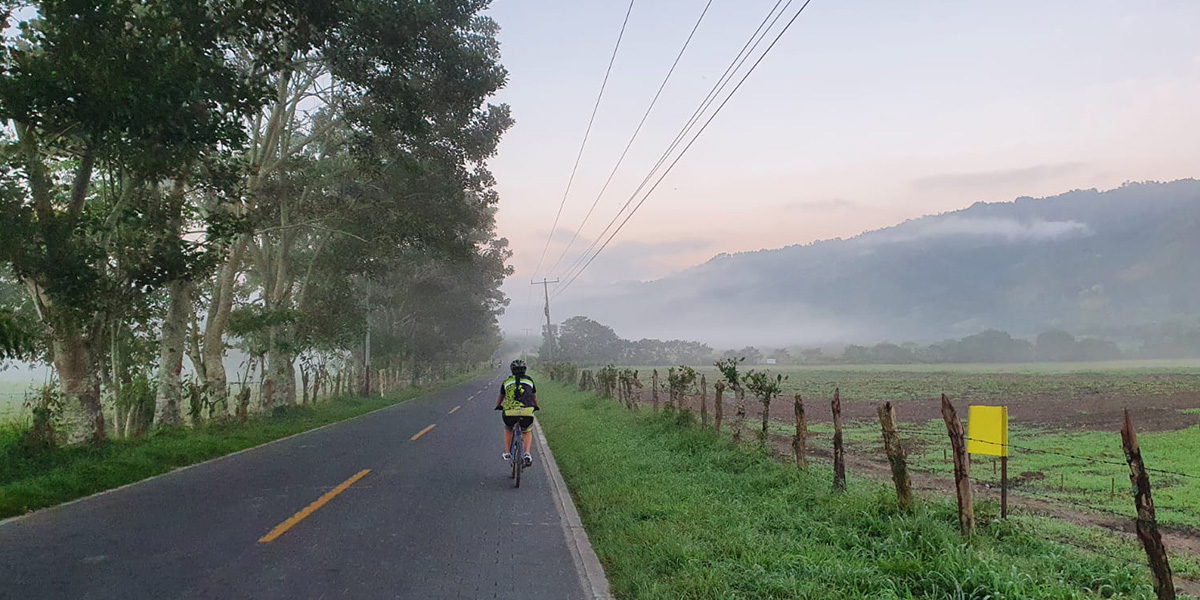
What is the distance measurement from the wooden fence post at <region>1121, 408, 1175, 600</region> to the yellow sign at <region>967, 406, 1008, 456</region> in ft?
9.60

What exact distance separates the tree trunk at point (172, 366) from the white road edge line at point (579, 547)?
10.7m

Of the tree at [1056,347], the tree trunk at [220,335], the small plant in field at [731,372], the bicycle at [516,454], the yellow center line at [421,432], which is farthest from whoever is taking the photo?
the tree at [1056,347]

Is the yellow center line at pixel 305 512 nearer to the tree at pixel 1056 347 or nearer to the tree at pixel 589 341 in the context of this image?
the tree at pixel 589 341

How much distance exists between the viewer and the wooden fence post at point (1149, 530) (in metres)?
4.70

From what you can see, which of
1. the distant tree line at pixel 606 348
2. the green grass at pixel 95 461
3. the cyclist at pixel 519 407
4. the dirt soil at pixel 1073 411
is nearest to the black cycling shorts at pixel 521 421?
the cyclist at pixel 519 407

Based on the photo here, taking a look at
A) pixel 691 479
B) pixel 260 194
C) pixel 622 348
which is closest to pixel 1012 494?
pixel 691 479

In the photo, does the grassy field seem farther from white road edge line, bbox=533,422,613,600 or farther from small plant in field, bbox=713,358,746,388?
small plant in field, bbox=713,358,746,388

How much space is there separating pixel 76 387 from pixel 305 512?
6.94m

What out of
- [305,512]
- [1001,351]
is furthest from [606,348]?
[305,512]

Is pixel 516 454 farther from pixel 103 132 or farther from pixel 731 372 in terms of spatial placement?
pixel 103 132

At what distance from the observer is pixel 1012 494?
11938 millimetres

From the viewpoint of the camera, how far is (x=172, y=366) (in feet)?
55.0

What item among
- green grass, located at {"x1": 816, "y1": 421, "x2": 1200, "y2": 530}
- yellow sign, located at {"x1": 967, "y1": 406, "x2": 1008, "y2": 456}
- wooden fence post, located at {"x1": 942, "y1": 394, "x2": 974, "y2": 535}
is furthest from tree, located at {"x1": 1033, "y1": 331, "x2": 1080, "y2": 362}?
wooden fence post, located at {"x1": 942, "y1": 394, "x2": 974, "y2": 535}

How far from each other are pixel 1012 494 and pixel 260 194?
1976 centimetres
